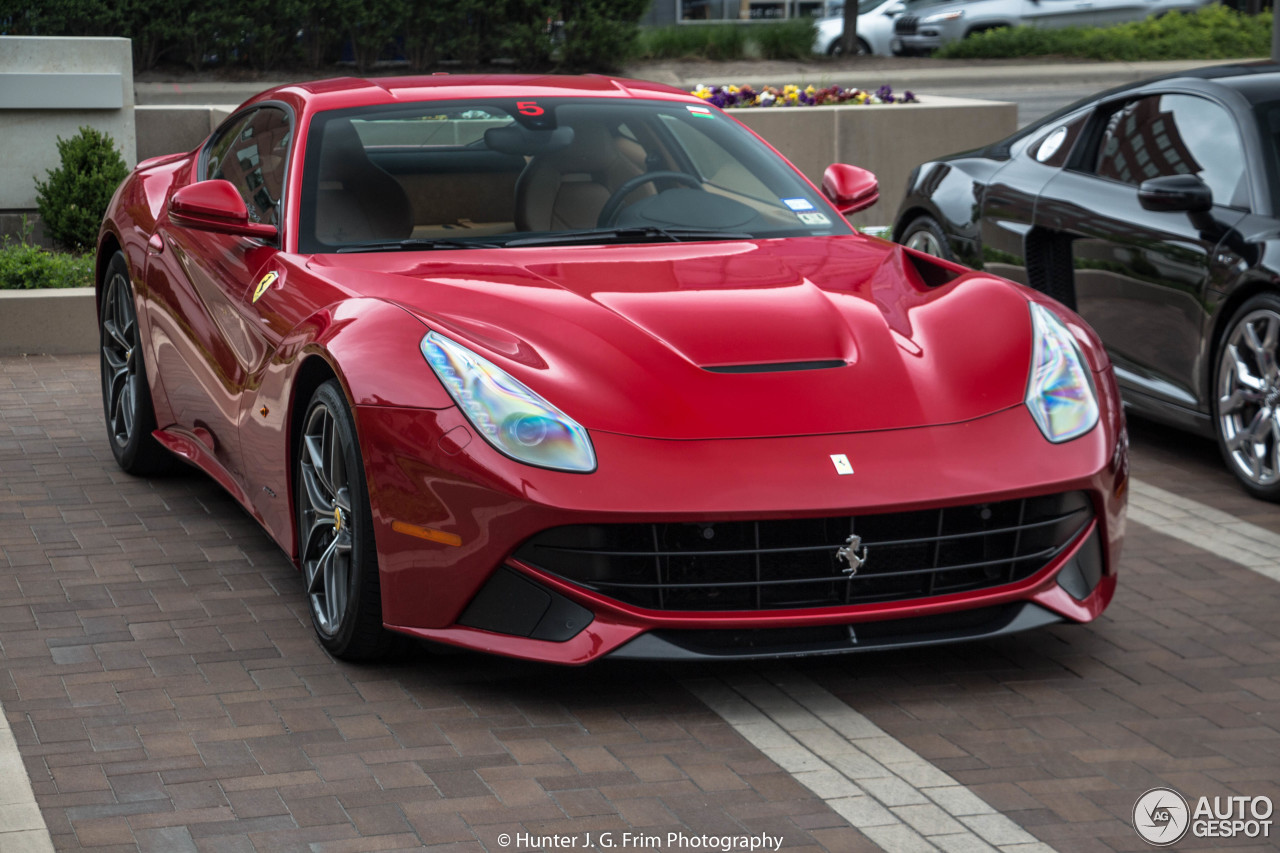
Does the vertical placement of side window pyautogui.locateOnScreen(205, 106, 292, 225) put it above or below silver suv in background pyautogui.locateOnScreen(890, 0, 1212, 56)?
below

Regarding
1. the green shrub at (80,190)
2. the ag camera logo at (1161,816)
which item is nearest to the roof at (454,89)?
the ag camera logo at (1161,816)

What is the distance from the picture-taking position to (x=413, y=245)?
16.7 feet

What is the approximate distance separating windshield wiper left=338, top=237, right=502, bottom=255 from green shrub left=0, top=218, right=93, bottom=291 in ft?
16.3

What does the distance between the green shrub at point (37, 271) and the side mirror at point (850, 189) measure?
524 centimetres

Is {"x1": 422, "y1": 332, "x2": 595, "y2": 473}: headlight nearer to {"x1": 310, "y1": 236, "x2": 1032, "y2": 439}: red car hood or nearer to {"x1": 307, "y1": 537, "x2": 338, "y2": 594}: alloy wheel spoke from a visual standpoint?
{"x1": 310, "y1": 236, "x2": 1032, "y2": 439}: red car hood

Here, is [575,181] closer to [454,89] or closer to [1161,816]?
[454,89]

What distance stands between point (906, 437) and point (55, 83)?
8.93 meters

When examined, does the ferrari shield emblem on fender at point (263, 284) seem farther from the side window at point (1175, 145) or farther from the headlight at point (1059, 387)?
the side window at point (1175, 145)

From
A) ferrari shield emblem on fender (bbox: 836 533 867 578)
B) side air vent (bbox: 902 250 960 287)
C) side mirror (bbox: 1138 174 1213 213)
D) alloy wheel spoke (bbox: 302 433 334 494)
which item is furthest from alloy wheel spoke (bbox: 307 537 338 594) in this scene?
side mirror (bbox: 1138 174 1213 213)

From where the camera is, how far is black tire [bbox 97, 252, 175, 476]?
634cm

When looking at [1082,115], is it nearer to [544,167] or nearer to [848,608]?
[544,167]

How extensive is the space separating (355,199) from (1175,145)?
342 centimetres

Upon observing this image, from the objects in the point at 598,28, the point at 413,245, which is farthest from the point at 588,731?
the point at 598,28

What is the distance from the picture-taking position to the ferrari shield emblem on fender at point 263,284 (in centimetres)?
496
